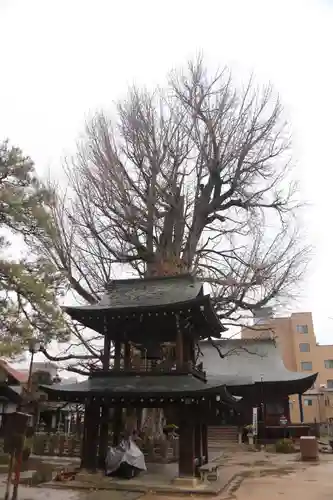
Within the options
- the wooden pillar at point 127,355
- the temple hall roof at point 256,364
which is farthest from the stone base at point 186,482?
the temple hall roof at point 256,364

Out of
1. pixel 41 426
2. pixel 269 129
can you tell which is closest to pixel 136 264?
pixel 269 129

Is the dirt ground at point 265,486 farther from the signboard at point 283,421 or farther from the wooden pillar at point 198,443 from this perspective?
the signboard at point 283,421

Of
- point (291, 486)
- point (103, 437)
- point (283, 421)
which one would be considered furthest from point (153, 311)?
point (283, 421)

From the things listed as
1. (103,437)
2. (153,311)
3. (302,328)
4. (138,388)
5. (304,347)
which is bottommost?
(103,437)

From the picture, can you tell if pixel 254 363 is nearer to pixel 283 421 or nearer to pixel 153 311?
pixel 283 421

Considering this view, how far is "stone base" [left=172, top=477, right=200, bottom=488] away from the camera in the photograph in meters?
10.6

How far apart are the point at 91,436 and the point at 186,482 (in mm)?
2966

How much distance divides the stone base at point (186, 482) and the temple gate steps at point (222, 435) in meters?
16.6

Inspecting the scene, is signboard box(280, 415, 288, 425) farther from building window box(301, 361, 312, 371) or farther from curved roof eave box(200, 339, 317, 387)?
building window box(301, 361, 312, 371)

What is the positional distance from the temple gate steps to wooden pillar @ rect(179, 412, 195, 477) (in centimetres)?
1651

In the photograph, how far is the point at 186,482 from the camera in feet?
35.0

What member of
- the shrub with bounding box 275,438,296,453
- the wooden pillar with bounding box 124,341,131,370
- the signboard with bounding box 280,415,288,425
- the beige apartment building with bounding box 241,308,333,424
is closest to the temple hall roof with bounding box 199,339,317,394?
the signboard with bounding box 280,415,288,425

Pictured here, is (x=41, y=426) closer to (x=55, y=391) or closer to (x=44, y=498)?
(x=55, y=391)

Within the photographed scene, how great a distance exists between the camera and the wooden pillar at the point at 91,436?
11688 millimetres
